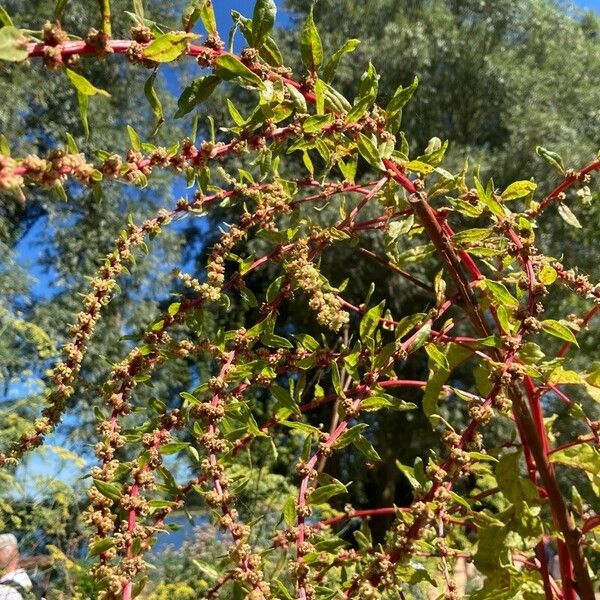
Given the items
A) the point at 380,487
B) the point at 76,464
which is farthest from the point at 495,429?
the point at 76,464

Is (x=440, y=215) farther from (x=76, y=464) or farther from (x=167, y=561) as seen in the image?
(x=167, y=561)

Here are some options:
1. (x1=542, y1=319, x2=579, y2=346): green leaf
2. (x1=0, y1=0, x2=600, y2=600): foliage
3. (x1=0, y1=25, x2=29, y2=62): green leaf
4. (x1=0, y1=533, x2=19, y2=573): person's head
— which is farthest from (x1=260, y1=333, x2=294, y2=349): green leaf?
(x1=0, y1=533, x2=19, y2=573): person's head

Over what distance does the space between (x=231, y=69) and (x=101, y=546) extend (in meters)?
Answer: 0.31

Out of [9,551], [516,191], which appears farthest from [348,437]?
[9,551]

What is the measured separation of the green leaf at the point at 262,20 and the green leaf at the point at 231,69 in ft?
0.16

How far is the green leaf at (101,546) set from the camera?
1.46ft

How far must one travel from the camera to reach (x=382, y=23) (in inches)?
294

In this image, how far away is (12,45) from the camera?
28 centimetres

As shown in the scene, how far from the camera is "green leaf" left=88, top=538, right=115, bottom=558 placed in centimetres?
44

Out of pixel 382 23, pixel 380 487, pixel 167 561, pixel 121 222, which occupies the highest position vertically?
pixel 382 23

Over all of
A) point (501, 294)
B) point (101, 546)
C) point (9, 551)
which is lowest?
point (101, 546)

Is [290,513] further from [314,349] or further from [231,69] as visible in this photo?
[231,69]

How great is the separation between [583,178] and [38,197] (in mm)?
5994

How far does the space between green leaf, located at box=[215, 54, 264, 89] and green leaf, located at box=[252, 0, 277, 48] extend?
0.05 metres
